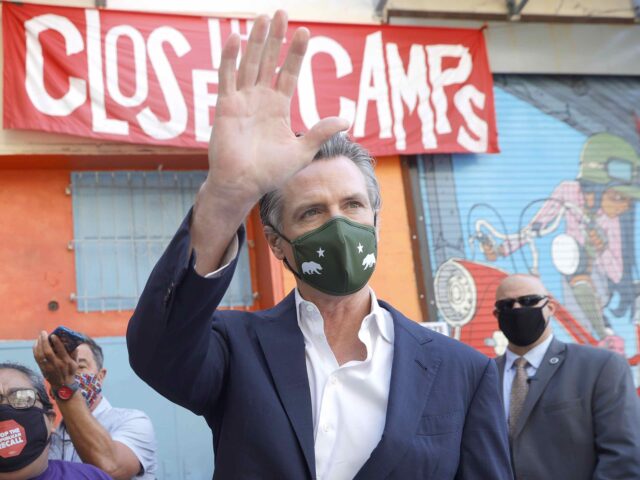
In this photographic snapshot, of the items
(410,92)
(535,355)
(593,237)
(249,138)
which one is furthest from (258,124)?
(593,237)

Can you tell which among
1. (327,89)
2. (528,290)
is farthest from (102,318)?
(528,290)

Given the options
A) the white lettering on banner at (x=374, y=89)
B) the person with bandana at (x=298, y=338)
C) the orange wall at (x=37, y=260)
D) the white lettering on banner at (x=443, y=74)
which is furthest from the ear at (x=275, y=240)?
the white lettering on banner at (x=443, y=74)

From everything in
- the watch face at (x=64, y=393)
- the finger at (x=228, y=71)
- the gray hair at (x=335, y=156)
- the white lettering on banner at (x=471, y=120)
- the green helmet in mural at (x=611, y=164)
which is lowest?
the watch face at (x=64, y=393)

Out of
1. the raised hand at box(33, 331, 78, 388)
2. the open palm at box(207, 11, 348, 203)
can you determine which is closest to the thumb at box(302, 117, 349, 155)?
the open palm at box(207, 11, 348, 203)

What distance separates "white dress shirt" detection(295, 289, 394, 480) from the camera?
76.7 inches

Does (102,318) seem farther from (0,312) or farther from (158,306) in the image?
(158,306)

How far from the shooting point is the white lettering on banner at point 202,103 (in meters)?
7.07

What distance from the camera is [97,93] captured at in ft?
Result: 22.6

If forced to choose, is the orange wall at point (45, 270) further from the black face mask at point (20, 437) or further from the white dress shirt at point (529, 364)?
the black face mask at point (20, 437)

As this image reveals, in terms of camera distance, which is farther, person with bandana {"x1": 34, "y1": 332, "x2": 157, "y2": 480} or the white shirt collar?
the white shirt collar

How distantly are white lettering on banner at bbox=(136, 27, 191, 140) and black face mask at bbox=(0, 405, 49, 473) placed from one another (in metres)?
3.81

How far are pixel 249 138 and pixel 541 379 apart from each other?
315 centimetres

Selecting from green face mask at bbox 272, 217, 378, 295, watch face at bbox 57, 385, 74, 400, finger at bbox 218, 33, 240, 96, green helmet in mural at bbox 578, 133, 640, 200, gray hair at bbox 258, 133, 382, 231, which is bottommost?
watch face at bbox 57, 385, 74, 400

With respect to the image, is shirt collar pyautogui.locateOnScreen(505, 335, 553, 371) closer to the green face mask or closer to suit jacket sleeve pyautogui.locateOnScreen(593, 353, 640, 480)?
suit jacket sleeve pyautogui.locateOnScreen(593, 353, 640, 480)
